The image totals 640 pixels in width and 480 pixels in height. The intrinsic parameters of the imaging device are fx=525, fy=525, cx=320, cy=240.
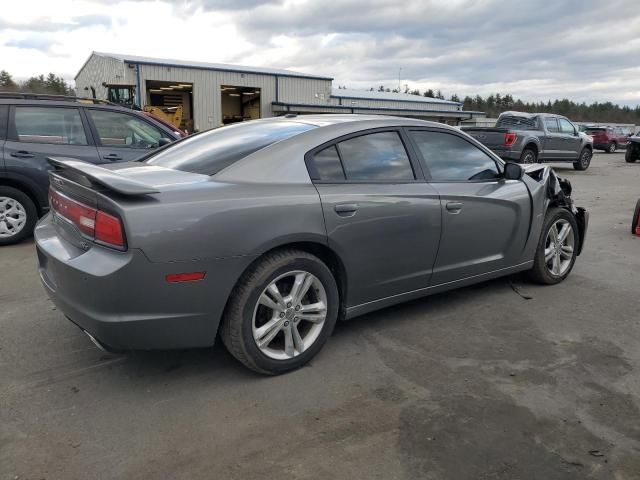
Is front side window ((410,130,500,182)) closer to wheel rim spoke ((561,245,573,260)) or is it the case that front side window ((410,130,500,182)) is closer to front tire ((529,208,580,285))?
front tire ((529,208,580,285))

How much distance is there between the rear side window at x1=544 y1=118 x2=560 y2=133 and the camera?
646 inches

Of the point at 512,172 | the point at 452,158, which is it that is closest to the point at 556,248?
the point at 512,172

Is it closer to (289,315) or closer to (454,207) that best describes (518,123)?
(454,207)

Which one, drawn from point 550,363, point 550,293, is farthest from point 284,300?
point 550,293

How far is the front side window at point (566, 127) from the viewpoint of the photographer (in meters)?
17.0

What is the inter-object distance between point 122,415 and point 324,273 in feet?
4.38

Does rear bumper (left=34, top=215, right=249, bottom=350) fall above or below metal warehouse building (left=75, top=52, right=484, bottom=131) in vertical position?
below

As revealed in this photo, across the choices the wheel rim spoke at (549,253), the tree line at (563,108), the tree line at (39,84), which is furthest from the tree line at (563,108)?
the wheel rim spoke at (549,253)

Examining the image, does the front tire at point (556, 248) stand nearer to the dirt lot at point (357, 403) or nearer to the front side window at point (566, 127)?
the dirt lot at point (357, 403)

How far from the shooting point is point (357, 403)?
2.82 m

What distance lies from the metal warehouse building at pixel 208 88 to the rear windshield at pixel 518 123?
1593cm

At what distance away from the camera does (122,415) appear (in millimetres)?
2688

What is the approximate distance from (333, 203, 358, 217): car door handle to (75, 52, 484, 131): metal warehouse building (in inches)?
921

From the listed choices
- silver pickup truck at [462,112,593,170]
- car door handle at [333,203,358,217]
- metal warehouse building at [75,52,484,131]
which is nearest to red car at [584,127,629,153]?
metal warehouse building at [75,52,484,131]
